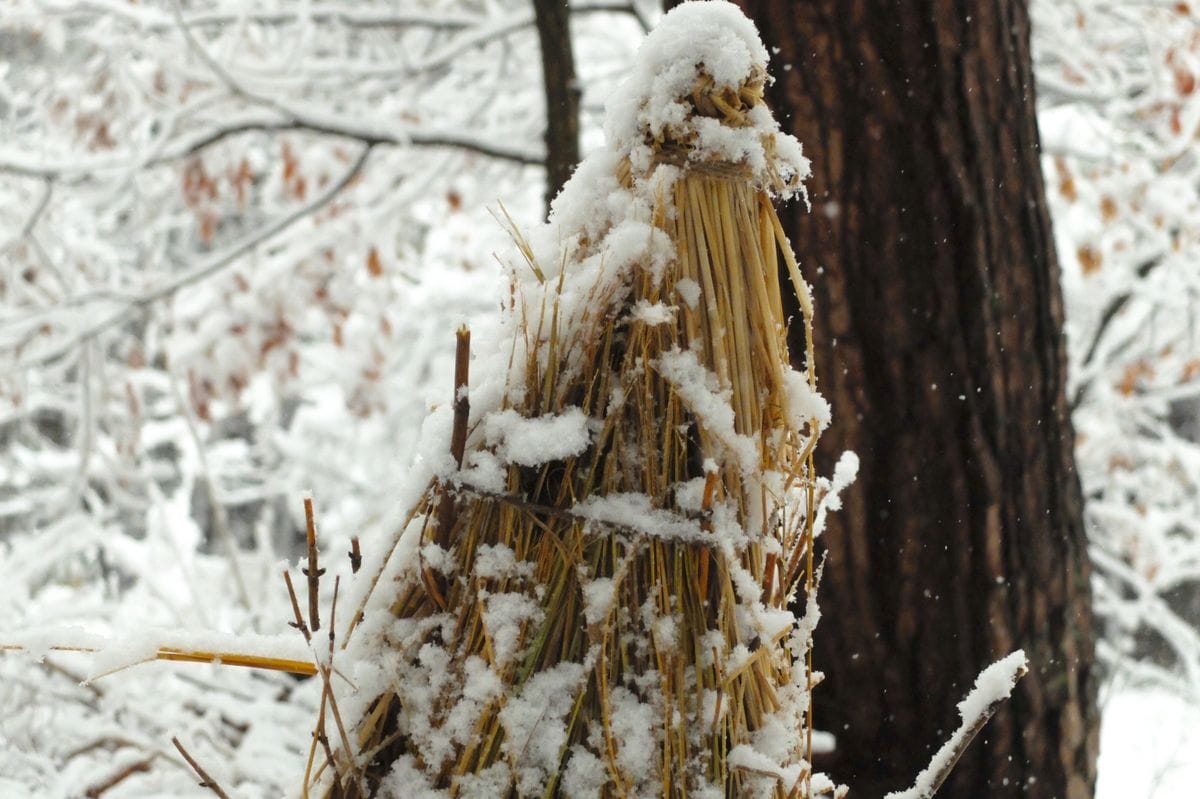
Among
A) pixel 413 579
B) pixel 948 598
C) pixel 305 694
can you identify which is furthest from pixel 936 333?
pixel 305 694

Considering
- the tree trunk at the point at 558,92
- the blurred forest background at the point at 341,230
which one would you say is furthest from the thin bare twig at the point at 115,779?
the tree trunk at the point at 558,92

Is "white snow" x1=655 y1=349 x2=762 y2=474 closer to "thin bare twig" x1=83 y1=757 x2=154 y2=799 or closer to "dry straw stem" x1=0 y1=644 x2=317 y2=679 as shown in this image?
"dry straw stem" x1=0 y1=644 x2=317 y2=679

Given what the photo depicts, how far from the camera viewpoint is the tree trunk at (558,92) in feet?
10.1

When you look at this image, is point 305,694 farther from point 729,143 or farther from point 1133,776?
point 1133,776

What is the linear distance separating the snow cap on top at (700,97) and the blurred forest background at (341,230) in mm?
1890

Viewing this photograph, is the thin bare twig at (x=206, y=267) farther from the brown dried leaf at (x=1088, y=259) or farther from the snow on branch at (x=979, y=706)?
the snow on branch at (x=979, y=706)

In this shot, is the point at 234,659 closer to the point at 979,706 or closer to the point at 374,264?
the point at 979,706

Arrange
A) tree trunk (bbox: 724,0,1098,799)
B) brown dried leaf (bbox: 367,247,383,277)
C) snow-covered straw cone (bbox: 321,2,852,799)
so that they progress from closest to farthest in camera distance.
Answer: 1. snow-covered straw cone (bbox: 321,2,852,799)
2. tree trunk (bbox: 724,0,1098,799)
3. brown dried leaf (bbox: 367,247,383,277)

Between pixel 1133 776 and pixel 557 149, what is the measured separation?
158 inches

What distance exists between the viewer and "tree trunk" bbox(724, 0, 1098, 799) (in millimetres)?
1842

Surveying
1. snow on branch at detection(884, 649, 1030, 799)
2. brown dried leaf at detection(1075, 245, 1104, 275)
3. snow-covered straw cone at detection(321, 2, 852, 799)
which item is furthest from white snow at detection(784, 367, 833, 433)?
brown dried leaf at detection(1075, 245, 1104, 275)

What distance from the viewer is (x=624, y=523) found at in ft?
3.26

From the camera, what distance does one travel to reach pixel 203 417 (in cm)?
439

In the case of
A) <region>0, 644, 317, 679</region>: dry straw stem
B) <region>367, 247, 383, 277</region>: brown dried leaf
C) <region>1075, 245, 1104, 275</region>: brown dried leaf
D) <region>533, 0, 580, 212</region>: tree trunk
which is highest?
<region>533, 0, 580, 212</region>: tree trunk
